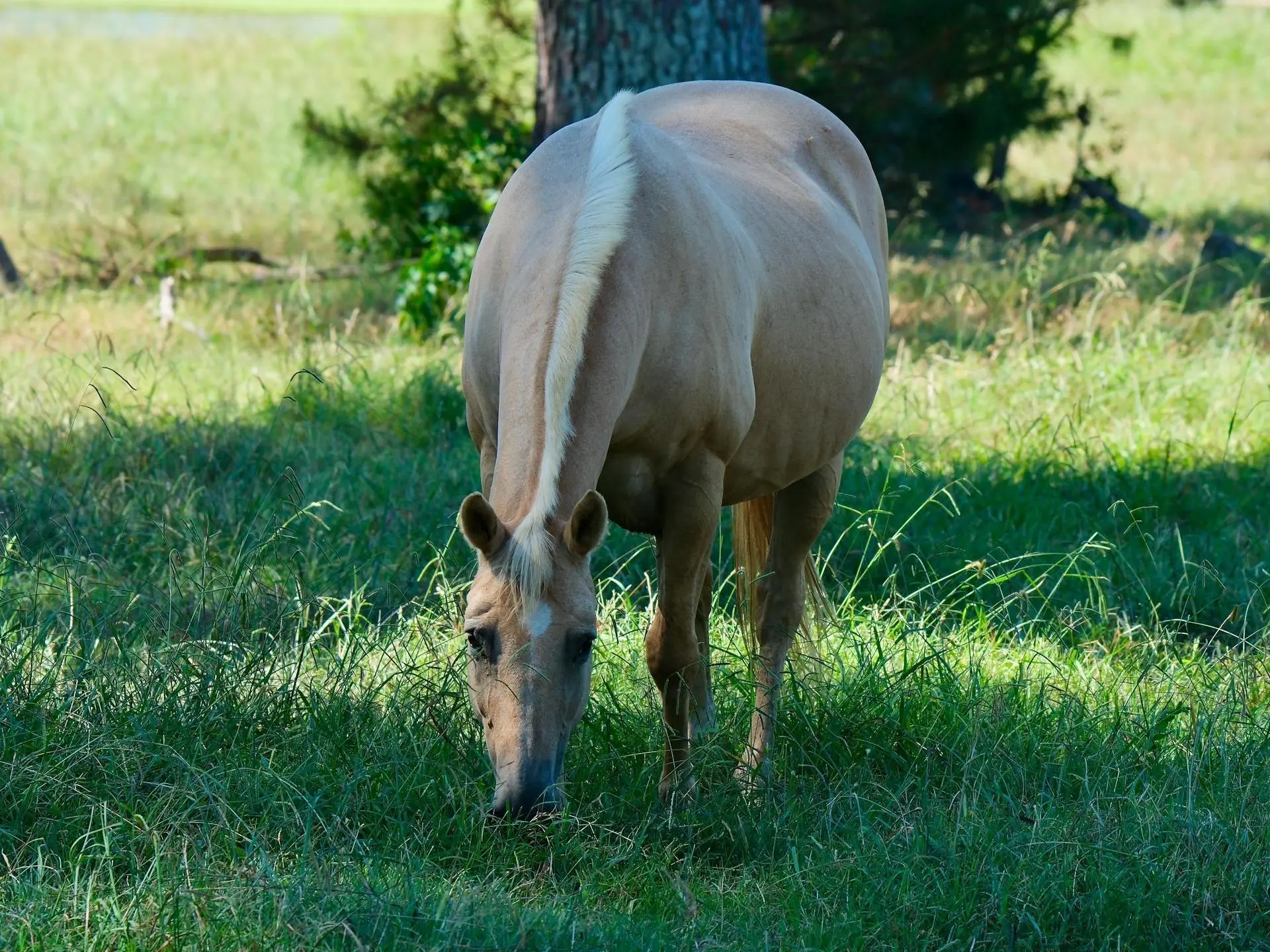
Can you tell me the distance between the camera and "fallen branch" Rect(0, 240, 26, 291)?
745 centimetres

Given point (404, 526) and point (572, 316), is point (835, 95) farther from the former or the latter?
point (572, 316)

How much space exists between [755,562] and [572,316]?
5.32 ft

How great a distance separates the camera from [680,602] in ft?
11.2

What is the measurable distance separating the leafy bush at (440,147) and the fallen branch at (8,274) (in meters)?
1.71

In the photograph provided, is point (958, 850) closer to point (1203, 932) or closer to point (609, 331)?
point (1203, 932)

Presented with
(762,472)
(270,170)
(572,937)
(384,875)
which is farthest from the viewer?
(270,170)

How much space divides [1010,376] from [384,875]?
13.7 feet

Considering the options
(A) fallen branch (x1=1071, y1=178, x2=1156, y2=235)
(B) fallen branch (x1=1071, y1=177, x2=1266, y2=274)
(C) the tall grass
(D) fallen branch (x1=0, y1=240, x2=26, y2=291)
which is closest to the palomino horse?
(C) the tall grass

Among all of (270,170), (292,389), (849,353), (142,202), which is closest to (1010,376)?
(849,353)

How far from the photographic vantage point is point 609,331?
2.96 meters

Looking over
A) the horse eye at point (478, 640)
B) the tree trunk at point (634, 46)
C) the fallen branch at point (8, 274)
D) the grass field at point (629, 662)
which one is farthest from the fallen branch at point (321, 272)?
the horse eye at point (478, 640)

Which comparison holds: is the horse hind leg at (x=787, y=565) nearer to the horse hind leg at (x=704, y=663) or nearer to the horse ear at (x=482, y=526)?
the horse hind leg at (x=704, y=663)

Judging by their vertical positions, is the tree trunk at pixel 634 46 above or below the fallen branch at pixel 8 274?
above

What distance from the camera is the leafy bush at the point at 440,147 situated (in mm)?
7613
